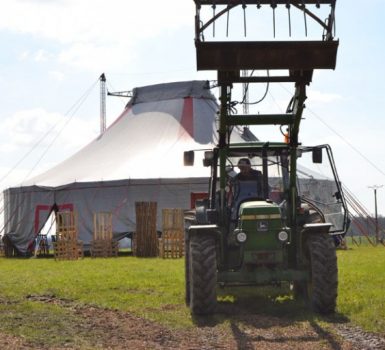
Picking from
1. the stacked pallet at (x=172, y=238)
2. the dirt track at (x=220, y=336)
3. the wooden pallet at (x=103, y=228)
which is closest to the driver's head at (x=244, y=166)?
the dirt track at (x=220, y=336)

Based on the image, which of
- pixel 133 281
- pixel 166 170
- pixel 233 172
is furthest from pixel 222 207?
pixel 166 170

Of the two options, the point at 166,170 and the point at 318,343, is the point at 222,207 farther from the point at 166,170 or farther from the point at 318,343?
the point at 166,170

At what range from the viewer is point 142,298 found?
12.3m

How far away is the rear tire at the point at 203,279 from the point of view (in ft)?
31.3

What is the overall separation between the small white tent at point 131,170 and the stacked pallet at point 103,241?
1888 millimetres

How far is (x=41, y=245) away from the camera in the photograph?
30438mm

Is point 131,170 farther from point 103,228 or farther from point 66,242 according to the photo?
point 66,242

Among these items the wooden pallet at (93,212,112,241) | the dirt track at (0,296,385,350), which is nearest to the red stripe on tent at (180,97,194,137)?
the wooden pallet at (93,212,112,241)

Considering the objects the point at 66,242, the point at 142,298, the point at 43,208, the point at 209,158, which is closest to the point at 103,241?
the point at 66,242

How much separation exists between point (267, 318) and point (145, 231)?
56.6 feet

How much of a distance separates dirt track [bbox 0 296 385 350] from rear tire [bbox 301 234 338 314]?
1.71ft

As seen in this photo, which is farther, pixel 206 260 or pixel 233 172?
pixel 233 172

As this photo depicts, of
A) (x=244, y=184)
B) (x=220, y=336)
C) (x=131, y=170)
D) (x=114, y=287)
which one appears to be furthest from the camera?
(x=131, y=170)

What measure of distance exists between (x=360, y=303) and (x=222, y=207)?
2567mm
